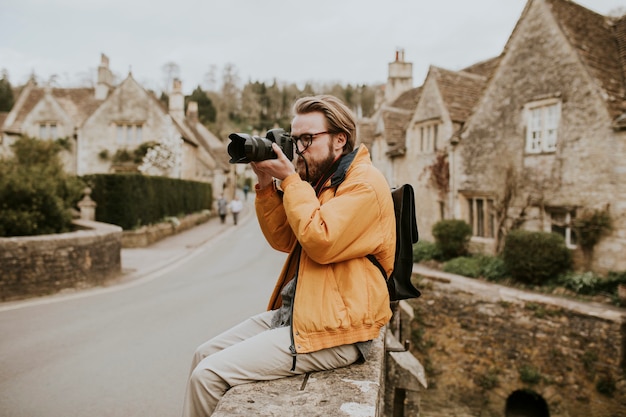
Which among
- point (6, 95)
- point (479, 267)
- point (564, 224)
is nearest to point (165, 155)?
point (479, 267)

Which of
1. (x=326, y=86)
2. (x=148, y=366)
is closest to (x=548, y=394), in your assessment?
(x=148, y=366)

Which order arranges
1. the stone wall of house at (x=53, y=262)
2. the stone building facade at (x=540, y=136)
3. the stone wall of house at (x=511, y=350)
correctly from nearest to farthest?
the stone wall of house at (x=53, y=262), the stone wall of house at (x=511, y=350), the stone building facade at (x=540, y=136)

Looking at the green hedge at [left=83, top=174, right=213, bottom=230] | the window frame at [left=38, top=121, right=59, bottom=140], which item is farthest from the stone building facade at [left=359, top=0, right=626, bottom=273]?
the window frame at [left=38, top=121, right=59, bottom=140]

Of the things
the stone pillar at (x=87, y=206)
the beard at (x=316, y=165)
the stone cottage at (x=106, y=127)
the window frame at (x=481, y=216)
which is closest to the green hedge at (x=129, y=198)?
the stone pillar at (x=87, y=206)

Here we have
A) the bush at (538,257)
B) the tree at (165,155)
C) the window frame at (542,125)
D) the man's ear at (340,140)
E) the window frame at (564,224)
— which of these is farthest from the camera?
the tree at (165,155)

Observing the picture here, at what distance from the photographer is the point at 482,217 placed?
17.0 metres

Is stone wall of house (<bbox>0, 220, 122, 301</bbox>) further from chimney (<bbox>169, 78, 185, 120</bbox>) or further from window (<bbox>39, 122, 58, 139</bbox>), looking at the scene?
chimney (<bbox>169, 78, 185, 120</bbox>)

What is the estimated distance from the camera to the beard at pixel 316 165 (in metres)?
2.75

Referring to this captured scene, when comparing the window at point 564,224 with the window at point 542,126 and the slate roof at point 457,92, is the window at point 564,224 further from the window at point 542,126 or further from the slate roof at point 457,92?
the slate roof at point 457,92

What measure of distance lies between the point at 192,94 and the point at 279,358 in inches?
2914

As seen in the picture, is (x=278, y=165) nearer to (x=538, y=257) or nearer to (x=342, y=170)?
(x=342, y=170)

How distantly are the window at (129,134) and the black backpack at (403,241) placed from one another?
30991 millimetres

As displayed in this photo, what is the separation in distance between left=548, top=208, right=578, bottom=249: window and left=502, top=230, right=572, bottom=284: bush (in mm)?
565

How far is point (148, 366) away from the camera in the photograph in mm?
5844
